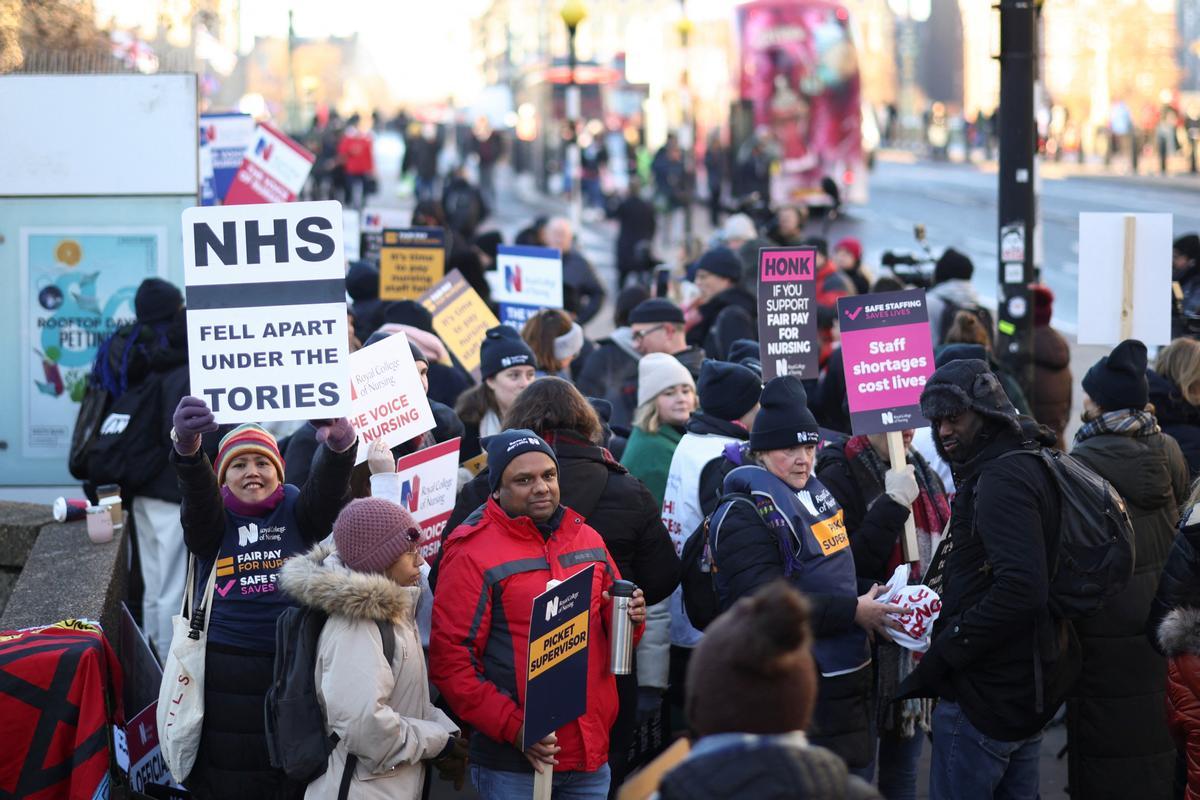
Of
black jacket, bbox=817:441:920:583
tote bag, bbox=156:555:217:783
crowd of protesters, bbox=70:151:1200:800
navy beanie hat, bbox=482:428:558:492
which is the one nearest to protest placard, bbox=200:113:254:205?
crowd of protesters, bbox=70:151:1200:800

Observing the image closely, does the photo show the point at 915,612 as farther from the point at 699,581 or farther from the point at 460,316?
the point at 460,316

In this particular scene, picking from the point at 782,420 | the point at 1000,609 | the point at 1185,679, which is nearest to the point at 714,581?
the point at 782,420

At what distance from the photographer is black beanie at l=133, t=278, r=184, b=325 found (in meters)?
8.19

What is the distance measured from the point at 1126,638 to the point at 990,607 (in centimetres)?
127

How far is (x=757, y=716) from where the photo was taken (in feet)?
9.68

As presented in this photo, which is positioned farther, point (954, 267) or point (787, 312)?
point (954, 267)

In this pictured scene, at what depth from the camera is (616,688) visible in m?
5.53

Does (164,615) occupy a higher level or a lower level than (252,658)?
lower

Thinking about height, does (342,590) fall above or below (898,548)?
above

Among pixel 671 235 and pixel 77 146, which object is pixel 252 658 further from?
pixel 671 235

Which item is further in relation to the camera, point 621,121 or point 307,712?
point 621,121

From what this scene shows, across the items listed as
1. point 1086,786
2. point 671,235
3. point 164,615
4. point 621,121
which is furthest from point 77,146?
point 621,121

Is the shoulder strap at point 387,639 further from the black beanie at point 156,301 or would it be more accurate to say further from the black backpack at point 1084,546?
the black beanie at point 156,301

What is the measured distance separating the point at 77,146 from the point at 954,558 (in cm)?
672
